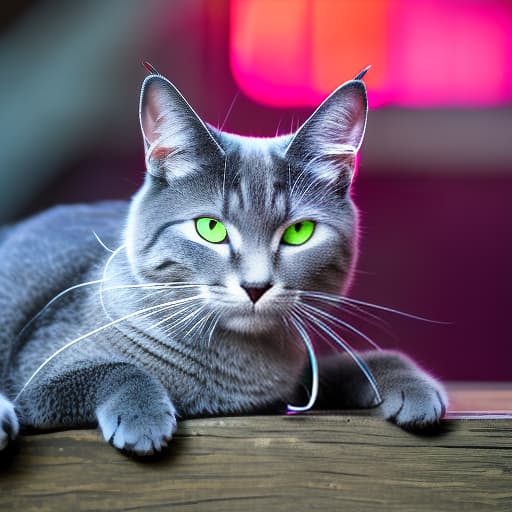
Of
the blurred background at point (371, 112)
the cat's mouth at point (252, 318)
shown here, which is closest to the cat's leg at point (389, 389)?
the cat's mouth at point (252, 318)

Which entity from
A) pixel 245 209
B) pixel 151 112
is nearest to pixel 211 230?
pixel 245 209

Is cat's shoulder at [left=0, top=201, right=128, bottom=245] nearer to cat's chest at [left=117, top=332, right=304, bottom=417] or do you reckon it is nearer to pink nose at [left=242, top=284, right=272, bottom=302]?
cat's chest at [left=117, top=332, right=304, bottom=417]

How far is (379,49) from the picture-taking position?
9.23 ft

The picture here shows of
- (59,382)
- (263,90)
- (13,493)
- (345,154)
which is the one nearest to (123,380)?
(59,382)

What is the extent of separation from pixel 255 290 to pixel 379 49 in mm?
1924

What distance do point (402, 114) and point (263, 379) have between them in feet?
5.79

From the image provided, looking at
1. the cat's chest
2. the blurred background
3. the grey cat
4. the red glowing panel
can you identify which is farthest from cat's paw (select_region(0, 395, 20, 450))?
the red glowing panel

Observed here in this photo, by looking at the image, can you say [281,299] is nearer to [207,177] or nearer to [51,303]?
[207,177]

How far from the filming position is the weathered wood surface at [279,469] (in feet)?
3.55

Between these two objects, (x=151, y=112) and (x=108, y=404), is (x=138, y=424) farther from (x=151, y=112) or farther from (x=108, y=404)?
(x=151, y=112)

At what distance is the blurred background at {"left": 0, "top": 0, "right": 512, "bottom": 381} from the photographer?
274 cm

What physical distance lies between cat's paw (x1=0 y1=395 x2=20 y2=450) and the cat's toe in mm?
529

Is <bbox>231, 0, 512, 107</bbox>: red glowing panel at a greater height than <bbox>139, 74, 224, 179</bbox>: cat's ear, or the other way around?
<bbox>139, 74, 224, 179</bbox>: cat's ear

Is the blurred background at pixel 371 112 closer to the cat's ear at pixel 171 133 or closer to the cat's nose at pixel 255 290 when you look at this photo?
the cat's ear at pixel 171 133
